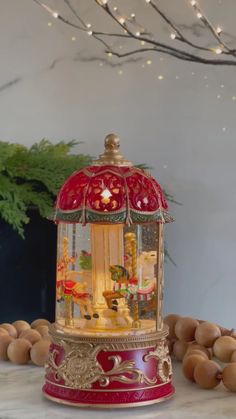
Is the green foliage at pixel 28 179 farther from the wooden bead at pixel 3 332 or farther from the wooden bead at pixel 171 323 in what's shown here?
the wooden bead at pixel 171 323

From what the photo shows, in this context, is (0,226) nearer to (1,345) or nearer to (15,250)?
(15,250)

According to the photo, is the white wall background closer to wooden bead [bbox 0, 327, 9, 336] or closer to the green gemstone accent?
wooden bead [bbox 0, 327, 9, 336]

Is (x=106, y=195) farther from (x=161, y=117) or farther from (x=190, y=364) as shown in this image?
(x=161, y=117)

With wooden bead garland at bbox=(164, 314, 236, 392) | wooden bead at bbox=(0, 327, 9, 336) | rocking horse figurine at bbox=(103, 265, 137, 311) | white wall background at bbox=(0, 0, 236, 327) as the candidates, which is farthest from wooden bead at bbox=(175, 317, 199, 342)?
white wall background at bbox=(0, 0, 236, 327)

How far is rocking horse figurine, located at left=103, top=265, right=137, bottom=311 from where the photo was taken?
1203mm

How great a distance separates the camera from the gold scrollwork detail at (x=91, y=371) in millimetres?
1159

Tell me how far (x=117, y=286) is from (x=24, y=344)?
0.87 ft

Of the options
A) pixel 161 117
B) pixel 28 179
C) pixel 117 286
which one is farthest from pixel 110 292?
pixel 161 117

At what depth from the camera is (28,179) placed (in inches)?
67.3

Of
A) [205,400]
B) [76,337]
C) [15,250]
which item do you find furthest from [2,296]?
[205,400]

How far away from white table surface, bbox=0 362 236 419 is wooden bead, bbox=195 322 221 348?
0.33 ft

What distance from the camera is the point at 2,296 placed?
171 centimetres

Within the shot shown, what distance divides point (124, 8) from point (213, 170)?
47 cm

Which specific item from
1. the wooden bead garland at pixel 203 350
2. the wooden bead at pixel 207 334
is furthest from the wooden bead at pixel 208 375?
the wooden bead at pixel 207 334
